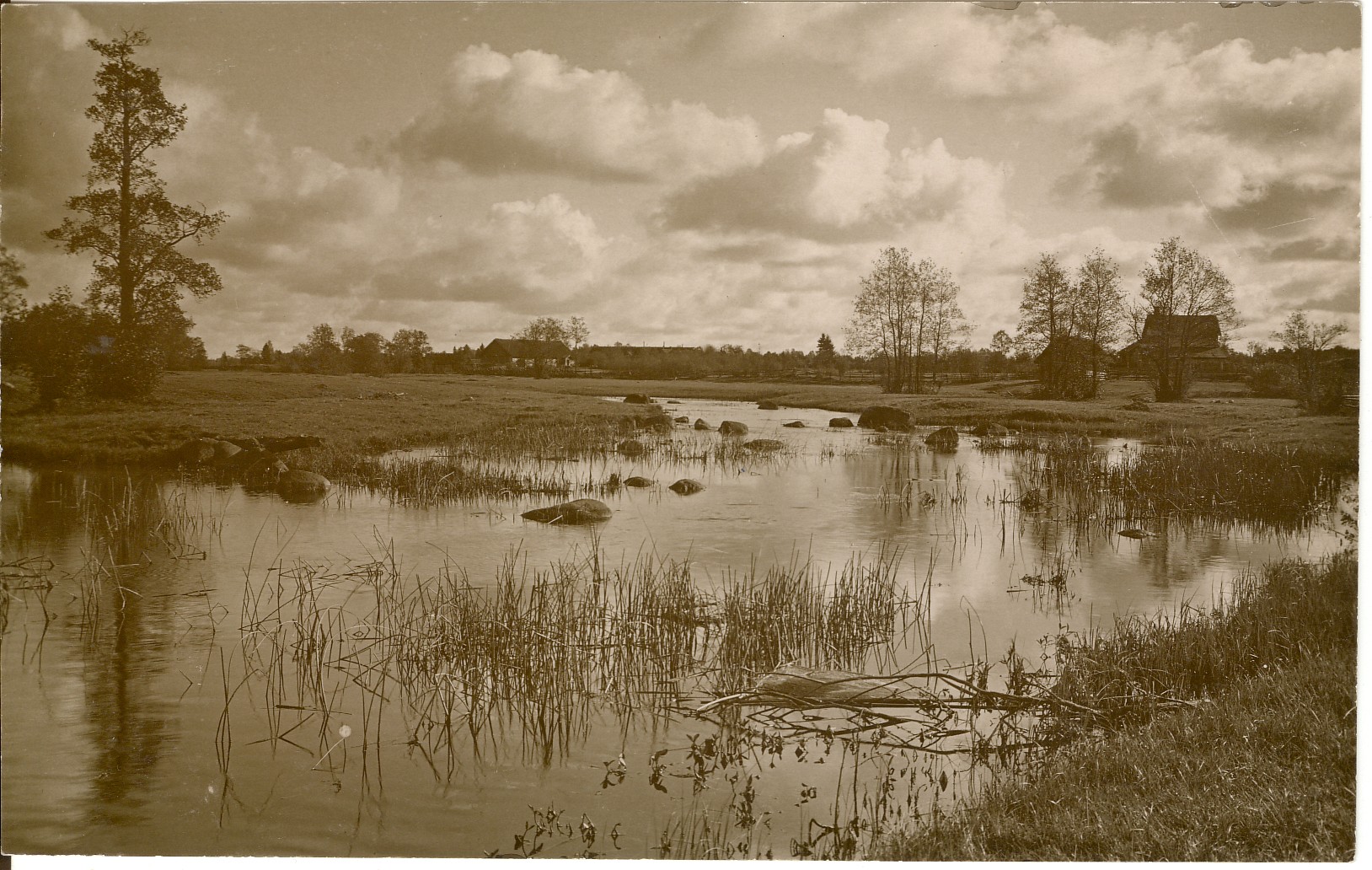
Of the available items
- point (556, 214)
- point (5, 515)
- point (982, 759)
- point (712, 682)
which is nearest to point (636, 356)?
point (556, 214)

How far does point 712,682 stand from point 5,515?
5.71m

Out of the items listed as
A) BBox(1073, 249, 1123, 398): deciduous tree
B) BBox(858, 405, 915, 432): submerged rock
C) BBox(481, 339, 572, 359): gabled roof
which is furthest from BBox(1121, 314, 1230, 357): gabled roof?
BBox(481, 339, 572, 359): gabled roof

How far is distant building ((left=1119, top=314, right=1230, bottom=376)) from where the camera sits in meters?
7.60

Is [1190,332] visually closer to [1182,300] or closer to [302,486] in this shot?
[1182,300]

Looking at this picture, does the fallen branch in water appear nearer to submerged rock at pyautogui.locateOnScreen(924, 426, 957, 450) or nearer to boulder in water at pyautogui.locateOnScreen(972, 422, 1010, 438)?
boulder in water at pyautogui.locateOnScreen(972, 422, 1010, 438)

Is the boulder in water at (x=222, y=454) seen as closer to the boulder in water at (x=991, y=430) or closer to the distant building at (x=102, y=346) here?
the distant building at (x=102, y=346)

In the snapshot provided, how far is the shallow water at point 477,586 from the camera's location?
4.89 metres

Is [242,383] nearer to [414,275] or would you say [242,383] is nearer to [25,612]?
[414,275]

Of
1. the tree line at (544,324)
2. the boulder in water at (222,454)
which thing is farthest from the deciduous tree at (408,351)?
the boulder in water at (222,454)

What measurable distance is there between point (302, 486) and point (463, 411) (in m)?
1.81

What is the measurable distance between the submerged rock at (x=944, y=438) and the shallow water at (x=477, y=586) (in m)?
0.30

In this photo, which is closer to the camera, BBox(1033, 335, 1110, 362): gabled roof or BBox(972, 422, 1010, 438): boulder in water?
BBox(1033, 335, 1110, 362): gabled roof

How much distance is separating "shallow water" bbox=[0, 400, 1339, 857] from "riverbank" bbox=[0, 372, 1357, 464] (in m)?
0.44

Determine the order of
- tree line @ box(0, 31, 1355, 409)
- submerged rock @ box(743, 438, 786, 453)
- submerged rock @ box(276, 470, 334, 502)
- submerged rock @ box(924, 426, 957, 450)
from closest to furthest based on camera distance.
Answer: tree line @ box(0, 31, 1355, 409) < submerged rock @ box(276, 470, 334, 502) < submerged rock @ box(924, 426, 957, 450) < submerged rock @ box(743, 438, 786, 453)
